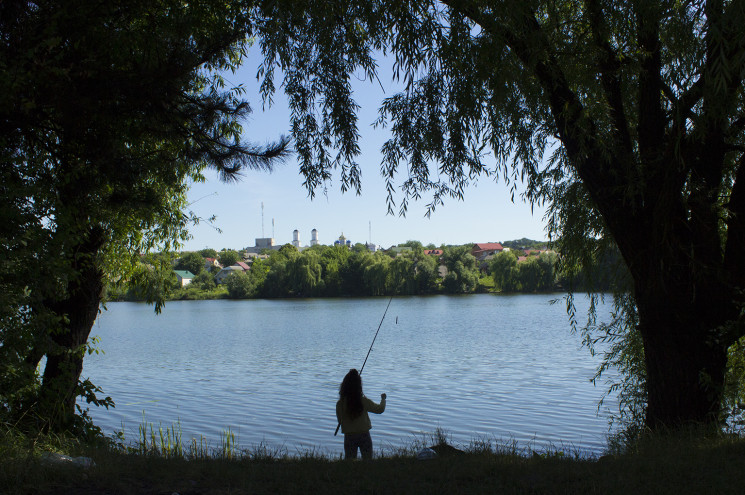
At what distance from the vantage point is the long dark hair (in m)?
5.64

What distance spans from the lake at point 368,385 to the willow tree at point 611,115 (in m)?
2.79

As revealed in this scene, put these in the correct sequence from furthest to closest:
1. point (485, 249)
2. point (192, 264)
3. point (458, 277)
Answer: point (485, 249)
point (192, 264)
point (458, 277)

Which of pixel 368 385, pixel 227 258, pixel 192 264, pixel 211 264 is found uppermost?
pixel 227 258

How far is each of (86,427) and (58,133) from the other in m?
2.97

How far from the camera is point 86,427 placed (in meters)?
6.35

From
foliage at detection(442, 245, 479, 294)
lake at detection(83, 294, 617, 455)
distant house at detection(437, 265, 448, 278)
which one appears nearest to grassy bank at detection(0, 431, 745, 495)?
lake at detection(83, 294, 617, 455)

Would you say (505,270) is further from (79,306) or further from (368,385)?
(79,306)

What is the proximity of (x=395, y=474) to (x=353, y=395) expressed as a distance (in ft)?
5.22

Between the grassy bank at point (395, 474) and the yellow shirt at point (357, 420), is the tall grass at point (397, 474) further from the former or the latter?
the yellow shirt at point (357, 420)

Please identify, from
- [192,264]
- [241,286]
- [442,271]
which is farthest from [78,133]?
[192,264]

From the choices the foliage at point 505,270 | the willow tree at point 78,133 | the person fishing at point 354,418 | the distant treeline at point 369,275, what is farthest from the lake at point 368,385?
the distant treeline at point 369,275

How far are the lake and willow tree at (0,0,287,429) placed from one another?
2.81m

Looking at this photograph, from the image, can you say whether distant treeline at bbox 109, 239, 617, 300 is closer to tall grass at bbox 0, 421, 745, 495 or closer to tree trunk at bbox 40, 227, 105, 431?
tree trunk at bbox 40, 227, 105, 431

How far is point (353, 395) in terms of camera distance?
5.67 meters
